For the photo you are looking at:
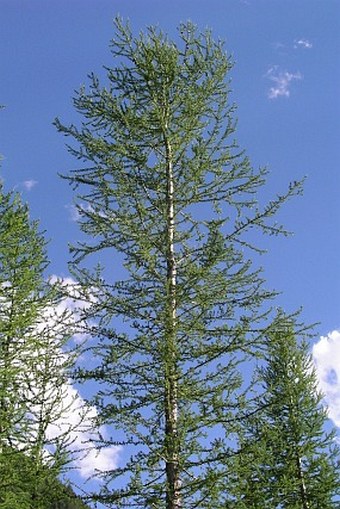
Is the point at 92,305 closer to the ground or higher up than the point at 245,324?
higher up

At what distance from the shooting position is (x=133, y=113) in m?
10.8

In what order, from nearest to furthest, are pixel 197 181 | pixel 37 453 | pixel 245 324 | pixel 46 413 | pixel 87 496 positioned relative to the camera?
1. pixel 87 496
2. pixel 245 324
3. pixel 197 181
4. pixel 37 453
5. pixel 46 413

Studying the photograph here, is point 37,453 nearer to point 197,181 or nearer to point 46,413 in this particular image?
point 46,413

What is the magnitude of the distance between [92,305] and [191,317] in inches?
60.6

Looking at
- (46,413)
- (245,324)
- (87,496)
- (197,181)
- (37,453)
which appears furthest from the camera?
(46,413)

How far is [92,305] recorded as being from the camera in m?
9.41

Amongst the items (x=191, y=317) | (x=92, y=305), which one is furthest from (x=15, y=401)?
(x=191, y=317)

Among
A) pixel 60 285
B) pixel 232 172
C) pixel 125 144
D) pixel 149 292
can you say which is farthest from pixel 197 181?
pixel 60 285

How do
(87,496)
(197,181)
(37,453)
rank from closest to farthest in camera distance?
(87,496) → (197,181) → (37,453)

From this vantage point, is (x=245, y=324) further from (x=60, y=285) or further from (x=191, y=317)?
(x=60, y=285)

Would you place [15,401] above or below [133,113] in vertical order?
below

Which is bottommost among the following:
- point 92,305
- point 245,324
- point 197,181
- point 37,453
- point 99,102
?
point 37,453

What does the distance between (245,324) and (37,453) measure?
204 inches

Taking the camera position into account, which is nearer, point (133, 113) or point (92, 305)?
point (92, 305)
